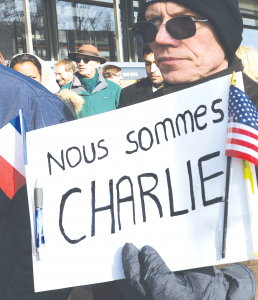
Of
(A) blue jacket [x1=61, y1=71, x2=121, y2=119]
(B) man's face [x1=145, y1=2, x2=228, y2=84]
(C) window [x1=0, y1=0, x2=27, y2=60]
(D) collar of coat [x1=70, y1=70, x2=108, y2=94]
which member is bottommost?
(A) blue jacket [x1=61, y1=71, x2=121, y2=119]

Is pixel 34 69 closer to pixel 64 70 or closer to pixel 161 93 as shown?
pixel 64 70

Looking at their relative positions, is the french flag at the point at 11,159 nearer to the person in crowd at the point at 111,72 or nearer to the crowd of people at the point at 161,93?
the crowd of people at the point at 161,93

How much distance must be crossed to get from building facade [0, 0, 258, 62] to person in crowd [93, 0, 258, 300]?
695cm

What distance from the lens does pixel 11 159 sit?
3.15ft

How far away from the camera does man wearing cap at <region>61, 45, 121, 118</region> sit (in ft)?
13.2

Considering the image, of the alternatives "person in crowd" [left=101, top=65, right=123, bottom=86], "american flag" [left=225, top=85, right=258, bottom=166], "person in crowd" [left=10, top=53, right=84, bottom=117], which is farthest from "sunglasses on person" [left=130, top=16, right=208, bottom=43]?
"person in crowd" [left=101, top=65, right=123, bottom=86]

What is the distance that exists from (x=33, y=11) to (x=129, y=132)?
795 cm

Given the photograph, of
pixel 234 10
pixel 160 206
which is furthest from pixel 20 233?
pixel 234 10

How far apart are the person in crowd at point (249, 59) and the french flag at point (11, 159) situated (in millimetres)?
869

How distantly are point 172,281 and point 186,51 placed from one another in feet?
2.03

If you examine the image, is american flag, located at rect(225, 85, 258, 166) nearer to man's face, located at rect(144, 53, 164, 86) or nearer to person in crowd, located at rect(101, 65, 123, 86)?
man's face, located at rect(144, 53, 164, 86)

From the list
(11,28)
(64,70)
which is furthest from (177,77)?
(11,28)

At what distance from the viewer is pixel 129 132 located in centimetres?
94

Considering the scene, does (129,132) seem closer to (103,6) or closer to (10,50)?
(10,50)
